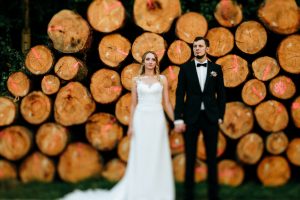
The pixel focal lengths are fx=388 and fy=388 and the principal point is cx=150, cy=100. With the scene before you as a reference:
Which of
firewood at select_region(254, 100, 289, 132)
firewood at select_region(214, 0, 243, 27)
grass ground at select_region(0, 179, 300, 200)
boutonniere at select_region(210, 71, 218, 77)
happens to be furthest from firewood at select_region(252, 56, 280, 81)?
grass ground at select_region(0, 179, 300, 200)

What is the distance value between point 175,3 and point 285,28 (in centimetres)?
111

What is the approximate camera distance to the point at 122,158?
3949mm

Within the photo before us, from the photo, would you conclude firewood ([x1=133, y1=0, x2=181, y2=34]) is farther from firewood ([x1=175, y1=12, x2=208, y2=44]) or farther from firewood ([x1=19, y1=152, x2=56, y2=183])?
firewood ([x1=19, y1=152, x2=56, y2=183])

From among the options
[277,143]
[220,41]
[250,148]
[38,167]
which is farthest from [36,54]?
[277,143]

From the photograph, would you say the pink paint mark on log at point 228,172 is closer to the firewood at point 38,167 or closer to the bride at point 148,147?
the bride at point 148,147

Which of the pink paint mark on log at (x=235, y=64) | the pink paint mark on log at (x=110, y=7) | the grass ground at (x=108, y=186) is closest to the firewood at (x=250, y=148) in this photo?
the grass ground at (x=108, y=186)

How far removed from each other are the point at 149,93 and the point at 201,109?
19.1 inches

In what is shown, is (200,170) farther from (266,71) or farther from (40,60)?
(40,60)

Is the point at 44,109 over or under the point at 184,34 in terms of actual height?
under

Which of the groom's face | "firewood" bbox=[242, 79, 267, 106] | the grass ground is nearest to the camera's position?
the groom's face

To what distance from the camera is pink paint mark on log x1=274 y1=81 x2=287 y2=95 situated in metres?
3.79

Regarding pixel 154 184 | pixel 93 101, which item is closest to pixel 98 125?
pixel 93 101

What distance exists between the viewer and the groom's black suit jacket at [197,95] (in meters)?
3.44

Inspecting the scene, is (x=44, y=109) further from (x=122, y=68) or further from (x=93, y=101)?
(x=122, y=68)
